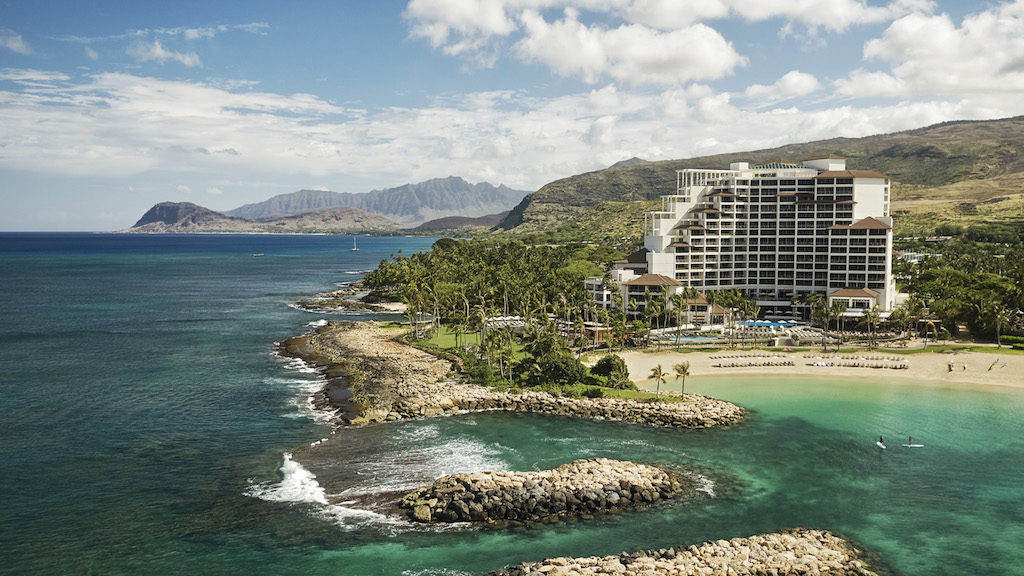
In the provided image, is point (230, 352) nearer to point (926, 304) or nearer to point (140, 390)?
point (140, 390)

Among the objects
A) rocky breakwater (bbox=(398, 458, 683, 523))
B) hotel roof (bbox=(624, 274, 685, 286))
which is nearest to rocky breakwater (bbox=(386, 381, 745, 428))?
rocky breakwater (bbox=(398, 458, 683, 523))

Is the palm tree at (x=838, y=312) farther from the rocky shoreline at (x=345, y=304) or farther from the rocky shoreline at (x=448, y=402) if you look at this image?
the rocky shoreline at (x=345, y=304)

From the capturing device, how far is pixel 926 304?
10938 cm

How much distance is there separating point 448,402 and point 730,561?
125 ft

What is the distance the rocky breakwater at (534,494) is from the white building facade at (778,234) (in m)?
73.1

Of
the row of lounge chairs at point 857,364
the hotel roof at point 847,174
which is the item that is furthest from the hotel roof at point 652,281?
the hotel roof at point 847,174

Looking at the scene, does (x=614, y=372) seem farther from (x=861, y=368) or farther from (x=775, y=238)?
(x=775, y=238)

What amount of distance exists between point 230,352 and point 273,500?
201 ft

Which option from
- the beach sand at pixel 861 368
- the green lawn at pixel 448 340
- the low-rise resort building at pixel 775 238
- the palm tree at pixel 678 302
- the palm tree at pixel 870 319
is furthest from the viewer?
the low-rise resort building at pixel 775 238

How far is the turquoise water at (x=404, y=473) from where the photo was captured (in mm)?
41219

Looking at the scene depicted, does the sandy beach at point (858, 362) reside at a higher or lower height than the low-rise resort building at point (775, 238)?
lower

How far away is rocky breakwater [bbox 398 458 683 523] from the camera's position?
45.1 meters

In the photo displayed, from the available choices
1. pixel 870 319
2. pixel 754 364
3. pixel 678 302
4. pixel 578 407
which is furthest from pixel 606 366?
pixel 870 319

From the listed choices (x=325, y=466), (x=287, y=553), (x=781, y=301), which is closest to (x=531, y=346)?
(x=325, y=466)
